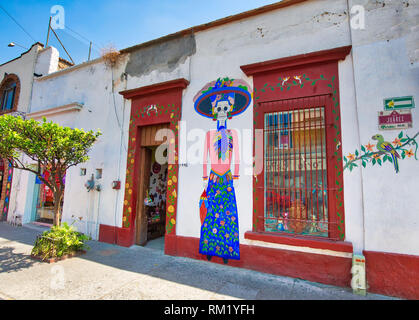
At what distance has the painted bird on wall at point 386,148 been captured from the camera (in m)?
3.52

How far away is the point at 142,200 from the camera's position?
6.07 m

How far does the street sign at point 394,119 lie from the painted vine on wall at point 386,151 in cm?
13

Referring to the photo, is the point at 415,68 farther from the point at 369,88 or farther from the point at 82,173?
the point at 82,173

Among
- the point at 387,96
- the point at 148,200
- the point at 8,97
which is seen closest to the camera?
the point at 387,96

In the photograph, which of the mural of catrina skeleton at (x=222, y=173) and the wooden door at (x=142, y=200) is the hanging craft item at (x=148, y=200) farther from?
the mural of catrina skeleton at (x=222, y=173)

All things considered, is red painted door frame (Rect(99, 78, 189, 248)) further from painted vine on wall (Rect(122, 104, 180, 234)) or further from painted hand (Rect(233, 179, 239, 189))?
painted hand (Rect(233, 179, 239, 189))

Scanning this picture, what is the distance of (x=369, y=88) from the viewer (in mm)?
3793

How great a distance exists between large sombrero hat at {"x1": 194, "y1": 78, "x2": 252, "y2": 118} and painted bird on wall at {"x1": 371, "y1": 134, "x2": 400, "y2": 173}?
2369 mm

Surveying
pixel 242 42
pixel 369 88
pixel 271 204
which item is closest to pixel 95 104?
pixel 242 42

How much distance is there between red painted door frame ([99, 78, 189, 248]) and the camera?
5.29 m

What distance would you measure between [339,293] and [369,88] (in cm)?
336

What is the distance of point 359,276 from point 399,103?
279cm

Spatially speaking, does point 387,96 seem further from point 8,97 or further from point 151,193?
point 8,97

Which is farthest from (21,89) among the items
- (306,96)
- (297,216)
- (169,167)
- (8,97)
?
(297,216)
